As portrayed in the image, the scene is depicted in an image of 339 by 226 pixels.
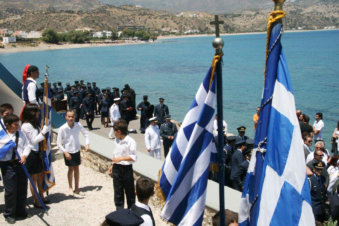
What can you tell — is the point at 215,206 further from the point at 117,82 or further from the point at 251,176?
the point at 117,82

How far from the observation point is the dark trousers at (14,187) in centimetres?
573

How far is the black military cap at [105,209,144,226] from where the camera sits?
311cm

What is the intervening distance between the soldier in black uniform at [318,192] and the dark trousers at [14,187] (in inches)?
172

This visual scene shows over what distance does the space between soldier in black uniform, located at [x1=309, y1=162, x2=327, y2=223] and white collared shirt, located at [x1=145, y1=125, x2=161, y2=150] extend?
4.37 meters

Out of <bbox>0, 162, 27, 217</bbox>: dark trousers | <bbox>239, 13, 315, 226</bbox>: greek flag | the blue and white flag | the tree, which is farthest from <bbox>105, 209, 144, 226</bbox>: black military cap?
the tree

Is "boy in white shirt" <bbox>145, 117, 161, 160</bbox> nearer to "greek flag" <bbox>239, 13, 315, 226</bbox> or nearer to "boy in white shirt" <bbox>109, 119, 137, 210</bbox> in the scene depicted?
"boy in white shirt" <bbox>109, 119, 137, 210</bbox>

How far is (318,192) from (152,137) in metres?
4.66

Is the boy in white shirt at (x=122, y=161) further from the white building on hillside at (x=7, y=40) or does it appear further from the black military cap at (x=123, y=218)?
the white building on hillside at (x=7, y=40)

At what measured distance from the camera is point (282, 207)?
2744 mm

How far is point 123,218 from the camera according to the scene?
127 inches

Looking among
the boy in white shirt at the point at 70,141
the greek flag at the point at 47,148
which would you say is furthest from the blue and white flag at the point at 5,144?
the boy in white shirt at the point at 70,141

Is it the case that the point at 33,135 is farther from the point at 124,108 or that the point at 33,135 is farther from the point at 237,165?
the point at 124,108

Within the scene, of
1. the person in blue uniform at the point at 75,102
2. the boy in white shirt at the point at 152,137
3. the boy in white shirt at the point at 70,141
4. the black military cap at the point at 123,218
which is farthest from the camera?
the person in blue uniform at the point at 75,102

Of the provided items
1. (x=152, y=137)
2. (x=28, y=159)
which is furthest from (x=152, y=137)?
(x=28, y=159)
